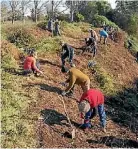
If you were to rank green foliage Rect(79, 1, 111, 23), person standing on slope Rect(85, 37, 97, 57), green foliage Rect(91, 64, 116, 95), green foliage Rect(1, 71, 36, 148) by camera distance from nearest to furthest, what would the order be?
green foliage Rect(1, 71, 36, 148) → green foliage Rect(91, 64, 116, 95) → person standing on slope Rect(85, 37, 97, 57) → green foliage Rect(79, 1, 111, 23)

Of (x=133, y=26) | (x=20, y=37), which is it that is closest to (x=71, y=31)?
(x=20, y=37)

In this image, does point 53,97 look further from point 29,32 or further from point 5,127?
point 29,32

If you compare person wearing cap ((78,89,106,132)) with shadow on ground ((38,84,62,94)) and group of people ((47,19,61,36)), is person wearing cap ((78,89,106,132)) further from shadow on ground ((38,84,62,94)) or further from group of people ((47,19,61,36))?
group of people ((47,19,61,36))

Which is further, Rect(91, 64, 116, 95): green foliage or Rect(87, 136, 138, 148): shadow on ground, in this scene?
Rect(91, 64, 116, 95): green foliage

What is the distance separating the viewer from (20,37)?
19844mm

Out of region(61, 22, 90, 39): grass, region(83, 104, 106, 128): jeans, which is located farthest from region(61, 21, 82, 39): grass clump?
region(83, 104, 106, 128): jeans

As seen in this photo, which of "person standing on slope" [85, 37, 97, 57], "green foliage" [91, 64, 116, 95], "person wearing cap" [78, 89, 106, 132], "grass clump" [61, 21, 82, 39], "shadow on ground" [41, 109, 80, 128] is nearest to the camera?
"person wearing cap" [78, 89, 106, 132]

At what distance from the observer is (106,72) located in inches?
682

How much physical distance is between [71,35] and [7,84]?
11.9 metres

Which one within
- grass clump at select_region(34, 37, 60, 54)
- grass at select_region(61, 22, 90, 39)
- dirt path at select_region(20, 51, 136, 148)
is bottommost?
dirt path at select_region(20, 51, 136, 148)

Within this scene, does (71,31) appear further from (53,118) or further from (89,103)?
(89,103)

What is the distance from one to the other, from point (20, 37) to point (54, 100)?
9.13 metres

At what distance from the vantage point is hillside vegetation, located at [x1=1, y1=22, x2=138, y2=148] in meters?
9.18

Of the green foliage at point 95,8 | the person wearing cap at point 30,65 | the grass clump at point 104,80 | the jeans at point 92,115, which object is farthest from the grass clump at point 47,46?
the green foliage at point 95,8
